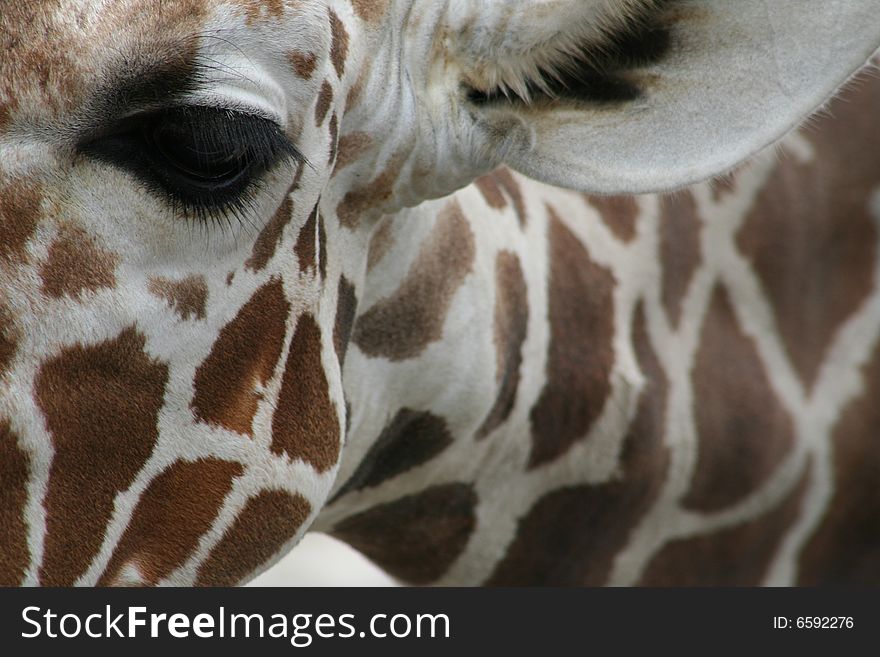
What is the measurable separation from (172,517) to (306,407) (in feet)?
0.68

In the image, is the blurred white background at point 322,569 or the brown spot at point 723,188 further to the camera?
the blurred white background at point 322,569

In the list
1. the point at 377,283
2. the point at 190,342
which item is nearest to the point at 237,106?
the point at 190,342

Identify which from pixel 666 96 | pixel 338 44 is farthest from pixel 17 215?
pixel 666 96

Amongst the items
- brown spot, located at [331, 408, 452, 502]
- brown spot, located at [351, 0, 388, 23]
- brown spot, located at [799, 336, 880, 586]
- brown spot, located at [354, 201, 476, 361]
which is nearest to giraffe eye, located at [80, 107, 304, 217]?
brown spot, located at [351, 0, 388, 23]

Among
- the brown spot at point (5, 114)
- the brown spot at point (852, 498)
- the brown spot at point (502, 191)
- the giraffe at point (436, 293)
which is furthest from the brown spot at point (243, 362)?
the brown spot at point (852, 498)

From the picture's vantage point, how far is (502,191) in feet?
6.40

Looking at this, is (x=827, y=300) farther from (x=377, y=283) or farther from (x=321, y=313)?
(x=321, y=313)

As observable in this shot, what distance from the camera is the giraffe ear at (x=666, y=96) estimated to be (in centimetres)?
146

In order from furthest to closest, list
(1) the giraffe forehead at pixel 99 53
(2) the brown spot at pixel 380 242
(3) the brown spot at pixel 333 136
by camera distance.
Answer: (2) the brown spot at pixel 380 242 → (3) the brown spot at pixel 333 136 → (1) the giraffe forehead at pixel 99 53

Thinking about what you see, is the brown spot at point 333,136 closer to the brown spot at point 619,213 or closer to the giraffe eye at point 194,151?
the giraffe eye at point 194,151

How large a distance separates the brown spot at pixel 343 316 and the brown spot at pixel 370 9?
1.06 ft

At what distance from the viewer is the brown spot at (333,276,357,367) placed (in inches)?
60.7

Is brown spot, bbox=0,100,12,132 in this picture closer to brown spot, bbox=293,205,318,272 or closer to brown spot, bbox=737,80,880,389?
brown spot, bbox=293,205,318,272

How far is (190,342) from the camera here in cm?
132
